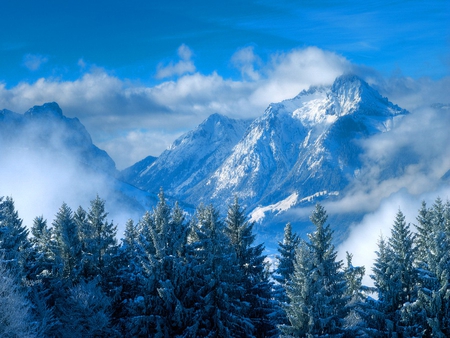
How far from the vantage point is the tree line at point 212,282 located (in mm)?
45344

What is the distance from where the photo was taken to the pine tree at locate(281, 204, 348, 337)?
44.0 meters

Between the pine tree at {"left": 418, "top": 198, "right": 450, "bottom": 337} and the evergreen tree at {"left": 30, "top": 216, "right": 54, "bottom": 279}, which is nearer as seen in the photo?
the pine tree at {"left": 418, "top": 198, "right": 450, "bottom": 337}

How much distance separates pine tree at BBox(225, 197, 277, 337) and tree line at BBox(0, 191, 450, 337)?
124 millimetres

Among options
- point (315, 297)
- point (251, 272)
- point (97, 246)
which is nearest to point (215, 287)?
point (251, 272)

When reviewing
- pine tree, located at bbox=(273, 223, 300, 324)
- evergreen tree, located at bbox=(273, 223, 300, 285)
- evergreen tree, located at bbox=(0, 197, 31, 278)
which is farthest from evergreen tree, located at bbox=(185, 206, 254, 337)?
evergreen tree, located at bbox=(0, 197, 31, 278)

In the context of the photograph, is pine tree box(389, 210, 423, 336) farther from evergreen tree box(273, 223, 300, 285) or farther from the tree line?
evergreen tree box(273, 223, 300, 285)

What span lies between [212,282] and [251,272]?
8506 millimetres

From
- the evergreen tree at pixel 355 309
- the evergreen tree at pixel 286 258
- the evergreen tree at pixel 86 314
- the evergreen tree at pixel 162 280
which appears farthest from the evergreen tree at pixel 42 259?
the evergreen tree at pixel 355 309

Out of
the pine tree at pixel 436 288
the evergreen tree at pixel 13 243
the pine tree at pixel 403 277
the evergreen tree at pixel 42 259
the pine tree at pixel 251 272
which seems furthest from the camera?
the evergreen tree at pixel 42 259

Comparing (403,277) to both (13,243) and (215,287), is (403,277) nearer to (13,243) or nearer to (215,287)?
(215,287)

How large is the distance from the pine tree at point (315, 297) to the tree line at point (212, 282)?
10 centimetres

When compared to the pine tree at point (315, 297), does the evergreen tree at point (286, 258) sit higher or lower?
higher

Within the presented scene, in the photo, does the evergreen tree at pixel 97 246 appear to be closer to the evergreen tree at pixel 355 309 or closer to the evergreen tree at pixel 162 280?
the evergreen tree at pixel 162 280

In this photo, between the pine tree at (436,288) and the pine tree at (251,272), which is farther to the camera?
the pine tree at (251,272)
